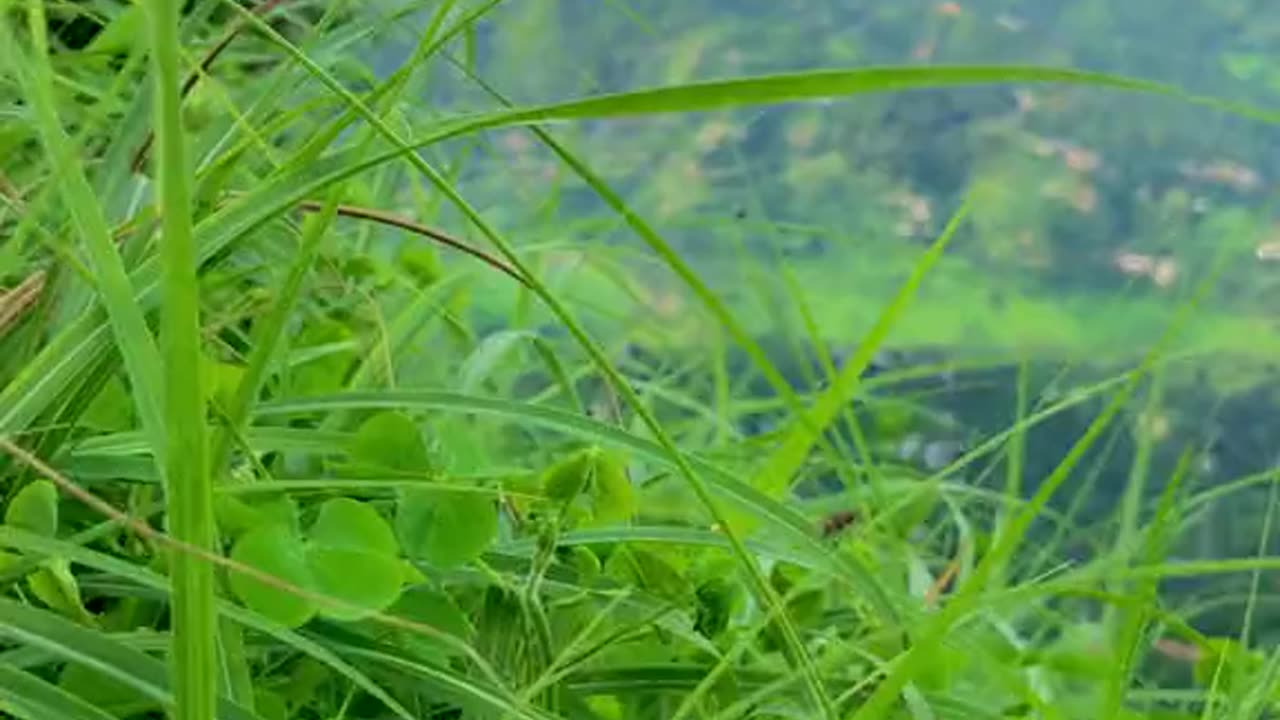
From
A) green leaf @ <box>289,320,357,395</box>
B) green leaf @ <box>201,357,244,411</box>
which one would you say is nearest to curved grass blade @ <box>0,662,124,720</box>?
green leaf @ <box>201,357,244,411</box>

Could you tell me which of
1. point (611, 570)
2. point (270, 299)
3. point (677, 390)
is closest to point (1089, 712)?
point (611, 570)

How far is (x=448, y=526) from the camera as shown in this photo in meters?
0.47

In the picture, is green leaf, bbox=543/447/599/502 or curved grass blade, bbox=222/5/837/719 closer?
curved grass blade, bbox=222/5/837/719

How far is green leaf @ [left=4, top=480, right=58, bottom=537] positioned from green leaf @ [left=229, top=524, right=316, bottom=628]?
5 centimetres

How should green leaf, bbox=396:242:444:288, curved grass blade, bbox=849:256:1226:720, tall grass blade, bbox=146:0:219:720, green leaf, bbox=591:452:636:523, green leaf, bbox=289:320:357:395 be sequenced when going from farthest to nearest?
green leaf, bbox=396:242:444:288
green leaf, bbox=289:320:357:395
green leaf, bbox=591:452:636:523
curved grass blade, bbox=849:256:1226:720
tall grass blade, bbox=146:0:219:720

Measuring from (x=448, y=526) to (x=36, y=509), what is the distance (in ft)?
0.33

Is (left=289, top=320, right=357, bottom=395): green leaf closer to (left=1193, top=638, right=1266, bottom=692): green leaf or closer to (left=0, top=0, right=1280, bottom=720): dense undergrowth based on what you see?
(left=0, top=0, right=1280, bottom=720): dense undergrowth

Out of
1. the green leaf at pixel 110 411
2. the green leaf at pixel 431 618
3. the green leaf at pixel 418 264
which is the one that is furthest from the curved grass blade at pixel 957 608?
the green leaf at pixel 418 264

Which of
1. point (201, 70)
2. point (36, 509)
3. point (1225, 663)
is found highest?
point (201, 70)

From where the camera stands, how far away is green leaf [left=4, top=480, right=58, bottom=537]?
1.46 feet

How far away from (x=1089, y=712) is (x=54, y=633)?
1.11ft

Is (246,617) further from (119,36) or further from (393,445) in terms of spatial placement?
(119,36)

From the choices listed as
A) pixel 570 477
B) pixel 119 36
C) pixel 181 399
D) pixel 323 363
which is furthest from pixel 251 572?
pixel 119 36

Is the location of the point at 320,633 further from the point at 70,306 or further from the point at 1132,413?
the point at 1132,413
